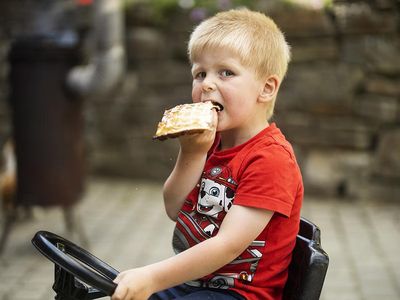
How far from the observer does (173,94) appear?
5930 millimetres

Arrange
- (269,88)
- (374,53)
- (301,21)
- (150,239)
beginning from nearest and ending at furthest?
(269,88), (150,239), (374,53), (301,21)

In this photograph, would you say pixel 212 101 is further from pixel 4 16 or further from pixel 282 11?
pixel 4 16

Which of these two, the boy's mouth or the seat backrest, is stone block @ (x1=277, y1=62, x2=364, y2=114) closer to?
the seat backrest

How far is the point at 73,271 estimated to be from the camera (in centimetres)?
163

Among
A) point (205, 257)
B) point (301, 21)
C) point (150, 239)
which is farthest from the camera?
point (301, 21)

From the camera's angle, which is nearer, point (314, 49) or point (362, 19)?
point (362, 19)

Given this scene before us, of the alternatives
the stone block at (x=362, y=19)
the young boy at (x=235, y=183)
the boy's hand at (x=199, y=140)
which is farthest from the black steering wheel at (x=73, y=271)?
the stone block at (x=362, y=19)

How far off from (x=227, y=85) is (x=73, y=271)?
62 centimetres

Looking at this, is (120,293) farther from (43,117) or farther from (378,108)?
(378,108)

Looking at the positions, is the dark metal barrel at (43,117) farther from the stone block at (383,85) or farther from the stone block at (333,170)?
the stone block at (383,85)

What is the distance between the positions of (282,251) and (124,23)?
4.40 meters

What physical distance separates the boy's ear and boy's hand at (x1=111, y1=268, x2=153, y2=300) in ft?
1.94

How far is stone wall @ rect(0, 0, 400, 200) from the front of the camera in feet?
17.8

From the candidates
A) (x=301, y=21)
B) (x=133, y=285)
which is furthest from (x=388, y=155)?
(x=133, y=285)
